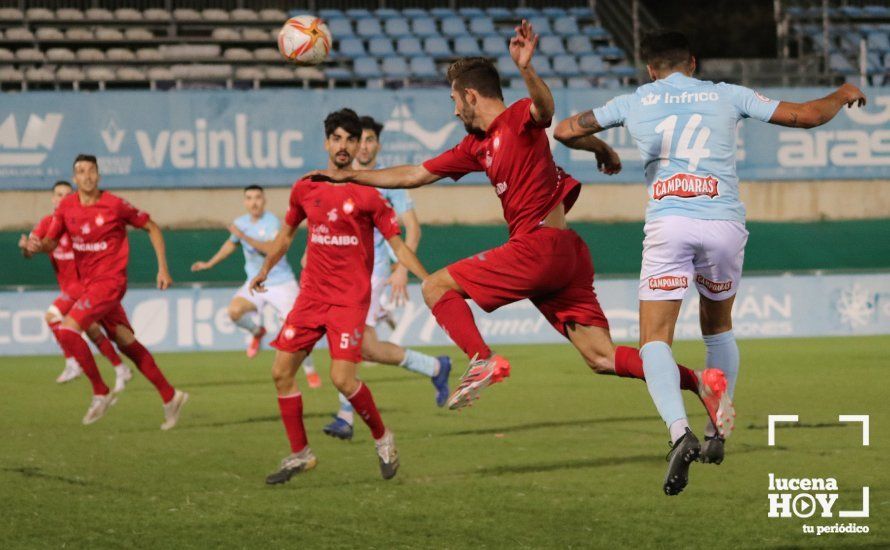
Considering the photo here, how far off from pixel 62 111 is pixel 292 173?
390cm

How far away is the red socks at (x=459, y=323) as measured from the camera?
6742mm

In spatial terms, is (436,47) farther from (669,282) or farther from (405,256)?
(669,282)

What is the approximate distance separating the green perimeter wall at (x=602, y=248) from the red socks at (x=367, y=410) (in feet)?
40.8

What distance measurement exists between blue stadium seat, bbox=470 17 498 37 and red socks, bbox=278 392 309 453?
1849cm

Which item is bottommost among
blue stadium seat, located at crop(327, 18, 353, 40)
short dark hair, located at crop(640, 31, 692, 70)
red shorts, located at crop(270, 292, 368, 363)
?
red shorts, located at crop(270, 292, 368, 363)

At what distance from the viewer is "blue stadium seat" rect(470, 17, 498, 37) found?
2602 centimetres

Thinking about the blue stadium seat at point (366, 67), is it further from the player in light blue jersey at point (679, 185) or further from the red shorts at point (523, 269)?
the player in light blue jersey at point (679, 185)

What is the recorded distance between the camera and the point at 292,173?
22.5 meters

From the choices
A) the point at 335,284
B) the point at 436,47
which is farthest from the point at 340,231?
the point at 436,47

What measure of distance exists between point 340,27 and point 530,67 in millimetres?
19915

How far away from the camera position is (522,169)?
6836mm

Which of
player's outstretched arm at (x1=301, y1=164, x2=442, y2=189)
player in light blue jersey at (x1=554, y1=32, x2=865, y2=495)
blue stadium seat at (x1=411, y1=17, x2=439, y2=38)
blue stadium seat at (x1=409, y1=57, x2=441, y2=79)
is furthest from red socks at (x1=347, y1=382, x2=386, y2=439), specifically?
blue stadium seat at (x1=411, y1=17, x2=439, y2=38)

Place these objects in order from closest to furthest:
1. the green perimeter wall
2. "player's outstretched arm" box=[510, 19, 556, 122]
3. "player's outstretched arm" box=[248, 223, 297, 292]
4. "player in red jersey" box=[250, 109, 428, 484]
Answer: "player's outstretched arm" box=[510, 19, 556, 122]
"player in red jersey" box=[250, 109, 428, 484]
"player's outstretched arm" box=[248, 223, 297, 292]
the green perimeter wall

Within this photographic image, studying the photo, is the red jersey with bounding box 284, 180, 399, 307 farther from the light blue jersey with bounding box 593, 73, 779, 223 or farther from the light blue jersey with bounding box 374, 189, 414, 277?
the light blue jersey with bounding box 374, 189, 414, 277
